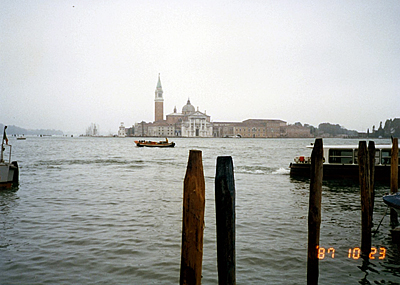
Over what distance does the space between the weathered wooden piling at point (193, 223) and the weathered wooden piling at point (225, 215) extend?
145 millimetres

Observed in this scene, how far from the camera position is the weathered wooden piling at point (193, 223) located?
301 cm

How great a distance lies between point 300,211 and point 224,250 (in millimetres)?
6446

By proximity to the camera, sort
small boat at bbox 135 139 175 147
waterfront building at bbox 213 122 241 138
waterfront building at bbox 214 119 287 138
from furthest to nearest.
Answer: waterfront building at bbox 214 119 287 138
waterfront building at bbox 213 122 241 138
small boat at bbox 135 139 175 147

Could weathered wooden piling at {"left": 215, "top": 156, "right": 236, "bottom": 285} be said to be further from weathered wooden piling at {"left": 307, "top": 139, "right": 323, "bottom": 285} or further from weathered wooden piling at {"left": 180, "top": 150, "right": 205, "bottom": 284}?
weathered wooden piling at {"left": 307, "top": 139, "right": 323, "bottom": 285}

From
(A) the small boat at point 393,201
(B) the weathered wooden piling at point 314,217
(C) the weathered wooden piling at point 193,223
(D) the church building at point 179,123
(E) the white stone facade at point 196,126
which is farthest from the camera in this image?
(D) the church building at point 179,123

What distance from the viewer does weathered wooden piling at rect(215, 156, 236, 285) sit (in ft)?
10.0

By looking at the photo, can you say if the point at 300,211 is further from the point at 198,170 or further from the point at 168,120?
the point at 168,120

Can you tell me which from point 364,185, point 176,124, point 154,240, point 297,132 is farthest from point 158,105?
point 364,185

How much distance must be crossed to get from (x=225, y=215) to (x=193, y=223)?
253 millimetres

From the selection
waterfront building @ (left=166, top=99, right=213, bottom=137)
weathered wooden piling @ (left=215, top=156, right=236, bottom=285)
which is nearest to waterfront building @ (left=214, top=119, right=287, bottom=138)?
waterfront building @ (left=166, top=99, right=213, bottom=137)

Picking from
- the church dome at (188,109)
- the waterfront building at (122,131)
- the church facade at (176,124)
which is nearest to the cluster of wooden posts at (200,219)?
the church facade at (176,124)

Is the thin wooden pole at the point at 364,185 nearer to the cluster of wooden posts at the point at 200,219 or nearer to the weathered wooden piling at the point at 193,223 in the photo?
the cluster of wooden posts at the point at 200,219

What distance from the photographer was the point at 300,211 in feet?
30.0

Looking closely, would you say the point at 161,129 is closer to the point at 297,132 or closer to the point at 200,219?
the point at 297,132
